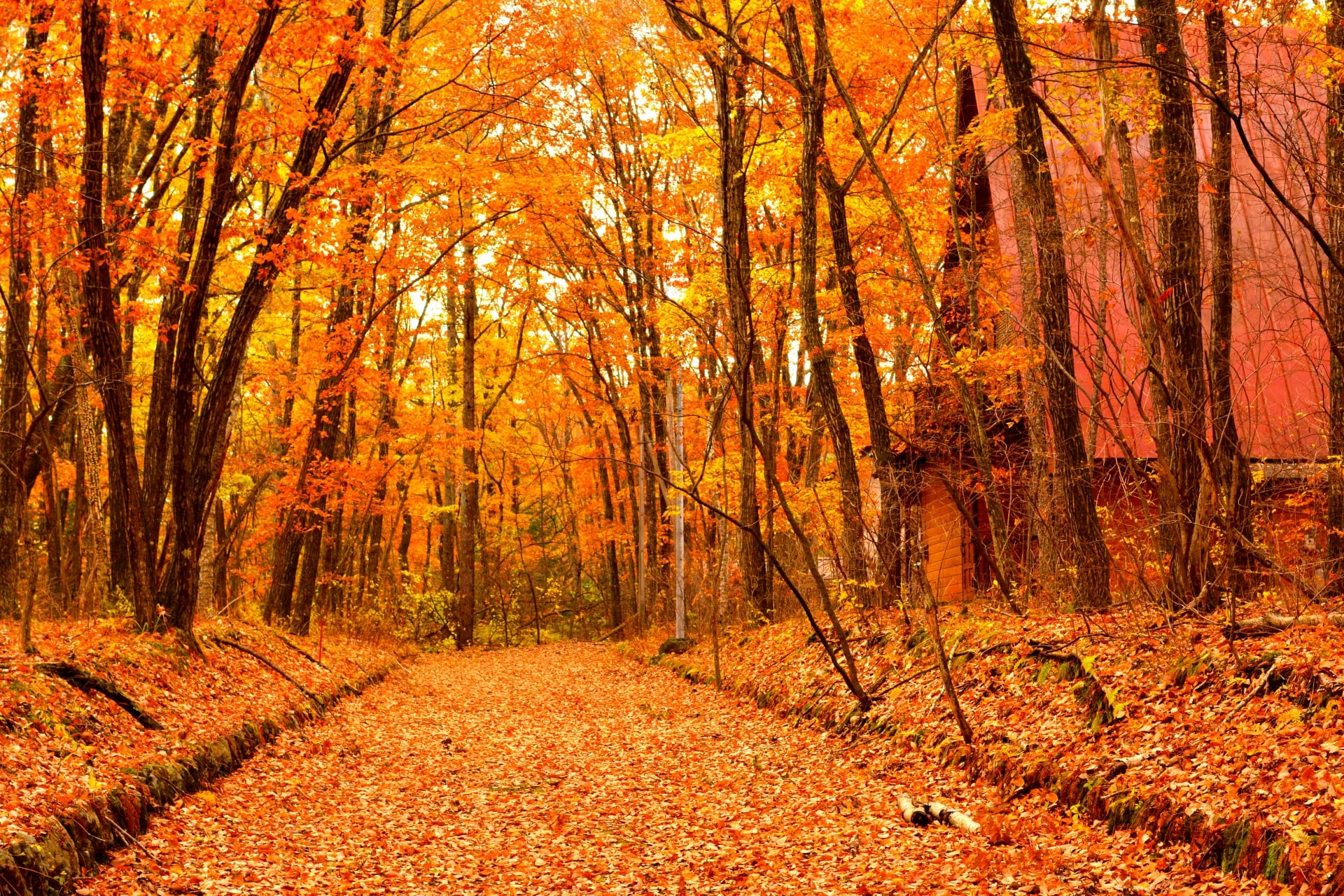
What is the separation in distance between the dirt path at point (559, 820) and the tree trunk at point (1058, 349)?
2.91 meters

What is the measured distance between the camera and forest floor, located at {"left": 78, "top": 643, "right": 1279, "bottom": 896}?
18.2ft

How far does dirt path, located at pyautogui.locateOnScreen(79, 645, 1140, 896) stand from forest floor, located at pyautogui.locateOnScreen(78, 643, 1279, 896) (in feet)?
0.07

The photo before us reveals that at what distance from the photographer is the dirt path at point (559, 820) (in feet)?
19.0

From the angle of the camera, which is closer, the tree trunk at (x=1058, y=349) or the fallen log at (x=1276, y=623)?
the fallen log at (x=1276, y=623)

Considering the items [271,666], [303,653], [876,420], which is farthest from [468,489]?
[876,420]

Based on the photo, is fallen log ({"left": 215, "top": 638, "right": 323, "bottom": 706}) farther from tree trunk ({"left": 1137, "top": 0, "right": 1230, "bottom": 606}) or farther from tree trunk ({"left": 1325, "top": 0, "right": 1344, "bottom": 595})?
tree trunk ({"left": 1325, "top": 0, "right": 1344, "bottom": 595})

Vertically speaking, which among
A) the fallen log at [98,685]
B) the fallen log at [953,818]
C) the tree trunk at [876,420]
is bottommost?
the fallen log at [953,818]

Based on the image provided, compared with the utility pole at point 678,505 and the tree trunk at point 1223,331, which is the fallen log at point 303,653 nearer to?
the utility pole at point 678,505

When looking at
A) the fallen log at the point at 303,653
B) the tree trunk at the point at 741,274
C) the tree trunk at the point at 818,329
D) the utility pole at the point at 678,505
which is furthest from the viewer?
the utility pole at the point at 678,505

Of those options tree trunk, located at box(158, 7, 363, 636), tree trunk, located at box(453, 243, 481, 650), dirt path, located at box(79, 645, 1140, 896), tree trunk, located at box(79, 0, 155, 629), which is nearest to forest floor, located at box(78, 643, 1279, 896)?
dirt path, located at box(79, 645, 1140, 896)

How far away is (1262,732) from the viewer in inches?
215

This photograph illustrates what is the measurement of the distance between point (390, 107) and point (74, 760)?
11831 millimetres

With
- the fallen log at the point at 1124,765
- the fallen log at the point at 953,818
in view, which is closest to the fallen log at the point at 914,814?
the fallen log at the point at 953,818

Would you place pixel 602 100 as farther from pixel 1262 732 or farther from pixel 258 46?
pixel 1262 732
